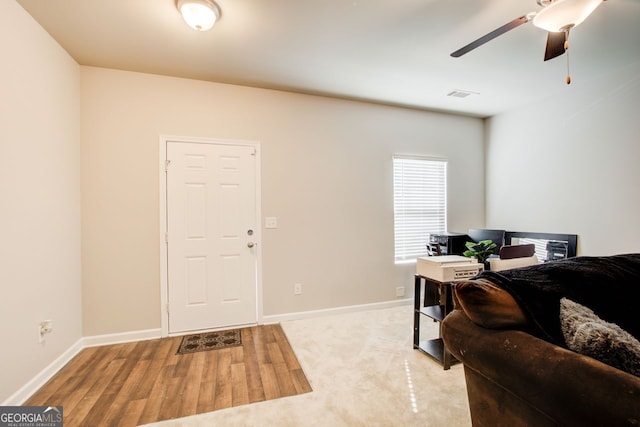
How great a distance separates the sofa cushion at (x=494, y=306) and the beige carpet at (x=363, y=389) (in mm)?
982

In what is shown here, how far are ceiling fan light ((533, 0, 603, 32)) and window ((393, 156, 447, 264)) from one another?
7.61ft

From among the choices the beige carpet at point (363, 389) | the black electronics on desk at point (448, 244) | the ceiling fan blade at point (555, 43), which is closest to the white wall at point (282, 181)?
the black electronics on desk at point (448, 244)

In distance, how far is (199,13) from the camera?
1941 millimetres

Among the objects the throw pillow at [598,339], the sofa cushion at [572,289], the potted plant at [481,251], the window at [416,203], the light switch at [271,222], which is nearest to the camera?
the throw pillow at [598,339]

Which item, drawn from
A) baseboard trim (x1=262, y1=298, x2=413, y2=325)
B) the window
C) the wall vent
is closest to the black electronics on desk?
the window

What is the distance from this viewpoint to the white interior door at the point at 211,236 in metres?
3.01


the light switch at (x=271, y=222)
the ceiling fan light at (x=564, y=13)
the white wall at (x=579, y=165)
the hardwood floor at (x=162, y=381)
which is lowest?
the hardwood floor at (x=162, y=381)

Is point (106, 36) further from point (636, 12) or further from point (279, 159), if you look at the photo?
point (636, 12)

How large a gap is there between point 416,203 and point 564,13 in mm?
2699

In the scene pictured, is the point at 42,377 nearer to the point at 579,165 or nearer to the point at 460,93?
the point at 460,93

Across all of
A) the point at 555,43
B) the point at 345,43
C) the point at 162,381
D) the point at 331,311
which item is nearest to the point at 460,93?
the point at 555,43

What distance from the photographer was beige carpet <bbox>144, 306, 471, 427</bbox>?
5.69 ft

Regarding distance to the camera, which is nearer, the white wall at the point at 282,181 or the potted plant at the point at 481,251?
the potted plant at the point at 481,251

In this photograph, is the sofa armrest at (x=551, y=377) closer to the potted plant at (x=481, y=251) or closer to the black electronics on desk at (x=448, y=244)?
the potted plant at (x=481, y=251)
